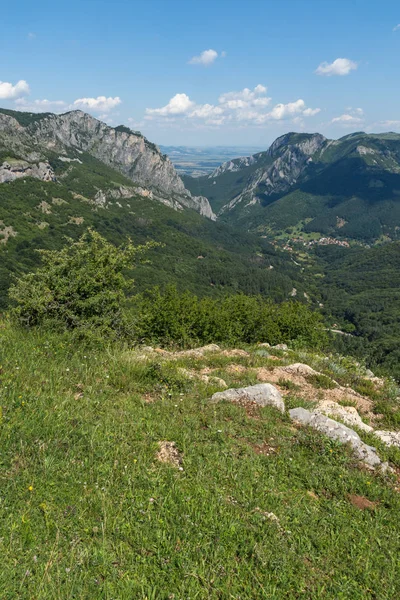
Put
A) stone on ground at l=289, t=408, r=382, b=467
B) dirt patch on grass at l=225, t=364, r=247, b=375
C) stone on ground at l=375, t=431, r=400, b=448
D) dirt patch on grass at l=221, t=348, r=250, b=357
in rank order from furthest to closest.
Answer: dirt patch on grass at l=221, t=348, r=250, b=357 → dirt patch on grass at l=225, t=364, r=247, b=375 → stone on ground at l=375, t=431, r=400, b=448 → stone on ground at l=289, t=408, r=382, b=467

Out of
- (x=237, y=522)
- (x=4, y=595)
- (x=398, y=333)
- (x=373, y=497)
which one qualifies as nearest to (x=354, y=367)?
(x=373, y=497)

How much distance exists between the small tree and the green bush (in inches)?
81.7

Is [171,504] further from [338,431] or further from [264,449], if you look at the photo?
[338,431]

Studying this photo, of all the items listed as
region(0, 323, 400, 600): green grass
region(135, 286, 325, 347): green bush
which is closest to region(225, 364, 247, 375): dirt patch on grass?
region(0, 323, 400, 600): green grass

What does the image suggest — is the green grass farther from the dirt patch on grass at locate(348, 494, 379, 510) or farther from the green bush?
the green bush

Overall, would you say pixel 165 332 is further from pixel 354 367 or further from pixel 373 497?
pixel 373 497

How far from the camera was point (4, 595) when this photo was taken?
3375 mm

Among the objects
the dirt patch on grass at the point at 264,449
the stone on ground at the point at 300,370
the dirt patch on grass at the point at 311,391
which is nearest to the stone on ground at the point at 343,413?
the dirt patch on grass at the point at 311,391

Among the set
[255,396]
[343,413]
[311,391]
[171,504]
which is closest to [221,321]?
[311,391]

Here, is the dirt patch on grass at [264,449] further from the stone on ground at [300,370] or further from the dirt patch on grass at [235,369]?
the stone on ground at [300,370]

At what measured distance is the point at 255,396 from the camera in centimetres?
878

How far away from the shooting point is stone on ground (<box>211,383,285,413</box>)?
8581 mm

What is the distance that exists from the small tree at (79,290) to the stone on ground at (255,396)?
5495 mm

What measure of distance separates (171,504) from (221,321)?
53.6ft
